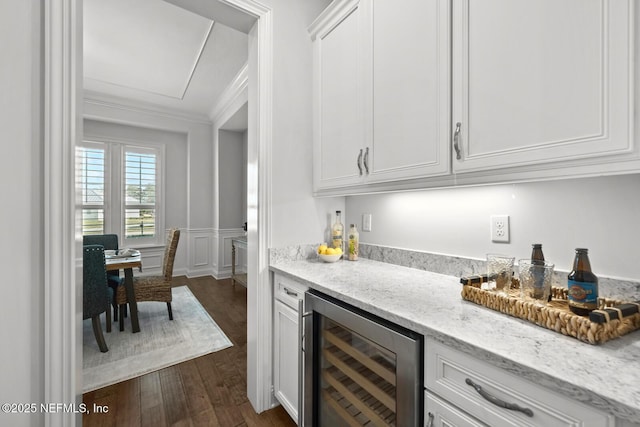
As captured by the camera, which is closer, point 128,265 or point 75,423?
point 75,423

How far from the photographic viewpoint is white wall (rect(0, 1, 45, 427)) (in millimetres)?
969

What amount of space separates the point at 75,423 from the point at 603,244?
2059mm

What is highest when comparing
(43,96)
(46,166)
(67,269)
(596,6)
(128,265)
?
(596,6)

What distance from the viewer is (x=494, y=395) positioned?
2.29ft

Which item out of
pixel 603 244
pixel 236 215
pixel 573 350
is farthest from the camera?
pixel 236 215

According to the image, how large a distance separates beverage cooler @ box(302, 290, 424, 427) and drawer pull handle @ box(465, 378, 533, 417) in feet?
0.53

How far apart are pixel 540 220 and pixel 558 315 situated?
484 mm

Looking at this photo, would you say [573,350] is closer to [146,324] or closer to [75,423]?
[75,423]

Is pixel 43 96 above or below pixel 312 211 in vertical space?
above

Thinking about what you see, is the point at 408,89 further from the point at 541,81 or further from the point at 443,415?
the point at 443,415

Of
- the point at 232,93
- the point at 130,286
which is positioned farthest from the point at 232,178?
the point at 130,286

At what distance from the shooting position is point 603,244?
97cm

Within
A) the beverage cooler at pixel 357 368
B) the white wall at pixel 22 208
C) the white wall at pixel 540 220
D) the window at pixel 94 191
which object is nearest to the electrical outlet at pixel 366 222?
the white wall at pixel 540 220

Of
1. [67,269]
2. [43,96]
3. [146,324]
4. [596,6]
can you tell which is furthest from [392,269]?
[146,324]
